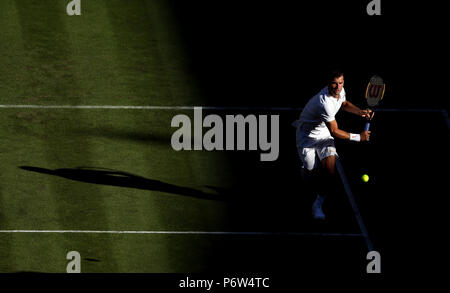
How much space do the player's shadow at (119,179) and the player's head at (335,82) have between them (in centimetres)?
242

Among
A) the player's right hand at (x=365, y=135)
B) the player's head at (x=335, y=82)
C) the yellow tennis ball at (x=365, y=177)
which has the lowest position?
the yellow tennis ball at (x=365, y=177)

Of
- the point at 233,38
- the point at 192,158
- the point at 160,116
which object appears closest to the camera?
the point at 192,158

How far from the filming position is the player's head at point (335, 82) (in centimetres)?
1441

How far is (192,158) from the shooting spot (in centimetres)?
1664

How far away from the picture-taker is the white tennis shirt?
14680mm

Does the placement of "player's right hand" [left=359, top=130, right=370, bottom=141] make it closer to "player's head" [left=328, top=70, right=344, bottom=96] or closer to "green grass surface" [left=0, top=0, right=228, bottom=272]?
"player's head" [left=328, top=70, right=344, bottom=96]

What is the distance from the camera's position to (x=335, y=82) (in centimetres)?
1445

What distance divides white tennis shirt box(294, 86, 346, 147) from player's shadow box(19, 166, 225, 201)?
1.62 meters

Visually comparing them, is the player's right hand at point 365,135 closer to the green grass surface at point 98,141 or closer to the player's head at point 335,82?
the player's head at point 335,82

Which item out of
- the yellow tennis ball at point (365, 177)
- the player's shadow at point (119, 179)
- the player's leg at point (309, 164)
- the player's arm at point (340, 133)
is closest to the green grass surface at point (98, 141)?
the player's shadow at point (119, 179)

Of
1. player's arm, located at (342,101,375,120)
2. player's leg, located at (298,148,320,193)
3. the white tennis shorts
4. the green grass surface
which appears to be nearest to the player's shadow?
the green grass surface
